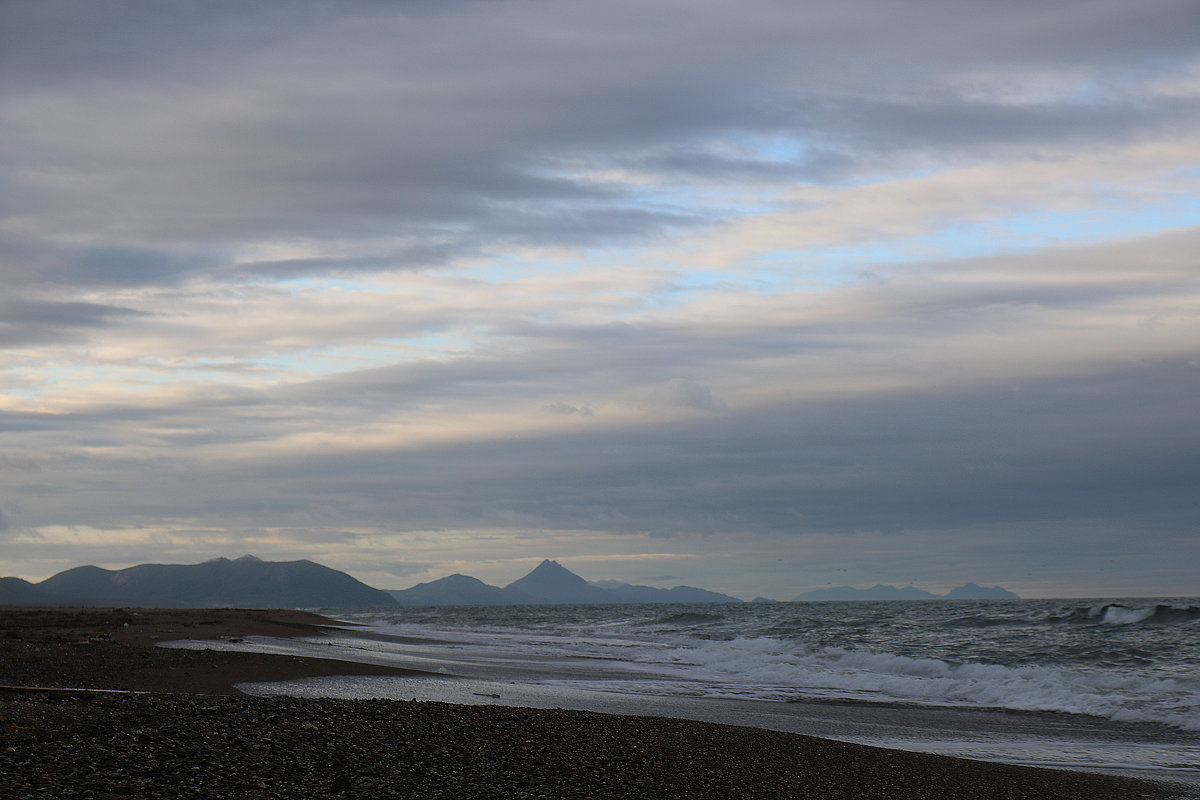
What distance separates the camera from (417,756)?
821 cm

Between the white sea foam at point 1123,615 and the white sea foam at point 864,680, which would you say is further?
the white sea foam at point 1123,615

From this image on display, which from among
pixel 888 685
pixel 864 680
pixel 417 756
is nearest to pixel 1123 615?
pixel 864 680

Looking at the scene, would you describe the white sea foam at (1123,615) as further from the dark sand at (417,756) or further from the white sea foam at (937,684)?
the dark sand at (417,756)

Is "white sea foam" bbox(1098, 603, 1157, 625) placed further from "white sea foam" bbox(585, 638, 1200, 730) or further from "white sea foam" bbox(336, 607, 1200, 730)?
"white sea foam" bbox(585, 638, 1200, 730)

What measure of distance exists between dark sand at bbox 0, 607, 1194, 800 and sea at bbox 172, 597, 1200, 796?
218 centimetres

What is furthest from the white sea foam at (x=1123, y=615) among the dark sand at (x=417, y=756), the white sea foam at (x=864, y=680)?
the dark sand at (x=417, y=756)

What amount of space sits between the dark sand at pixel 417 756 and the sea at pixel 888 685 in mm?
2179

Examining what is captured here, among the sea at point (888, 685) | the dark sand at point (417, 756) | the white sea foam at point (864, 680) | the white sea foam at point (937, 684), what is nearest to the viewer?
the dark sand at point (417, 756)

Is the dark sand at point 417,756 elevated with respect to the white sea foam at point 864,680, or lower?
elevated

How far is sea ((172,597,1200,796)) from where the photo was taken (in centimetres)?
1375

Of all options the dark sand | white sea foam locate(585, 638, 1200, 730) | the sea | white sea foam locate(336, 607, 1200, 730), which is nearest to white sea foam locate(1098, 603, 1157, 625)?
the sea

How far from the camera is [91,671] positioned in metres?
14.0

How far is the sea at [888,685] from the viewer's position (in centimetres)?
1375

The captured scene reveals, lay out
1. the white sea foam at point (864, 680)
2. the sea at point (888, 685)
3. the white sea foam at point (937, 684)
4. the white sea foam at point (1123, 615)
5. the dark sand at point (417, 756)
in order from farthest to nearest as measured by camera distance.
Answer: the white sea foam at point (1123, 615) < the white sea foam at point (864, 680) < the white sea foam at point (937, 684) < the sea at point (888, 685) < the dark sand at point (417, 756)
